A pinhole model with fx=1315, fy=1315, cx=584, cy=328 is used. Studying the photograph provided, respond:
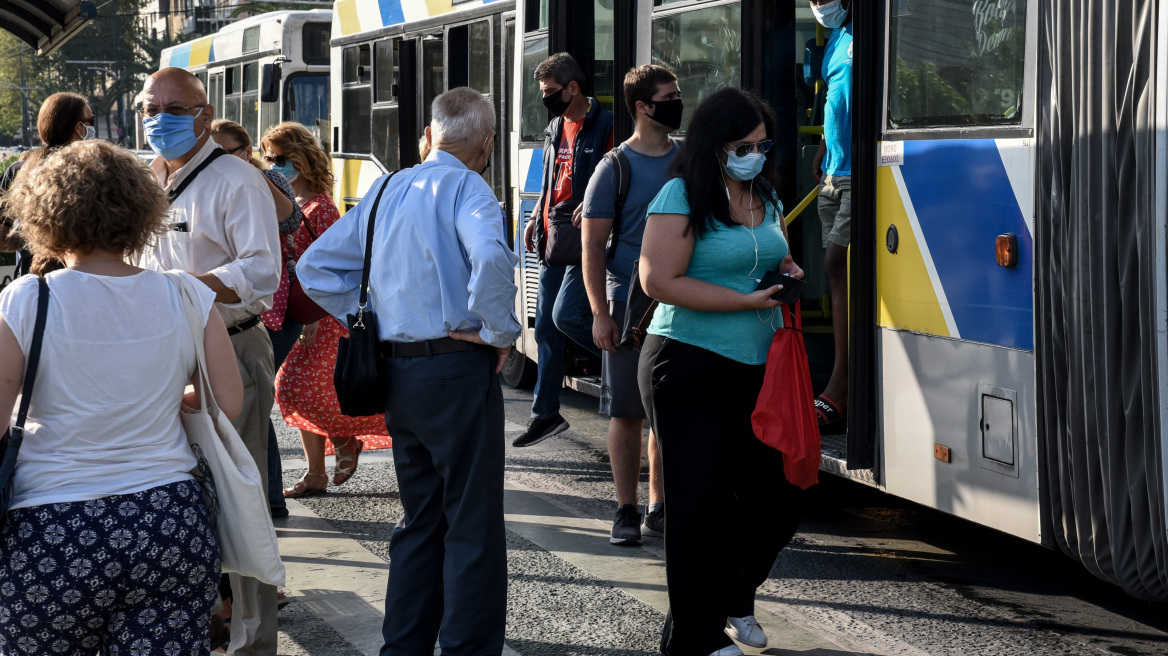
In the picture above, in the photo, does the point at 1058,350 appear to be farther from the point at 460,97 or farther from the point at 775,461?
the point at 460,97

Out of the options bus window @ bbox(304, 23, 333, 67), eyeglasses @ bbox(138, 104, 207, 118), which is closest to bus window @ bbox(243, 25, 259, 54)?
bus window @ bbox(304, 23, 333, 67)

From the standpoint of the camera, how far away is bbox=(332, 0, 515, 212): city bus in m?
8.88

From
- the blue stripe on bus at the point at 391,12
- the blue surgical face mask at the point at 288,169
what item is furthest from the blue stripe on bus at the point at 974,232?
the blue stripe on bus at the point at 391,12

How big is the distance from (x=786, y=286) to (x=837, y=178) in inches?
74.9

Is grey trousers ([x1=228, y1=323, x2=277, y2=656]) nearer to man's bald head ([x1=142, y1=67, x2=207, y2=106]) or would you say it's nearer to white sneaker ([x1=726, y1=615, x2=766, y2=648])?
man's bald head ([x1=142, y1=67, x2=207, y2=106])

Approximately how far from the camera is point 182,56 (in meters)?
18.5

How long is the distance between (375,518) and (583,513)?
3.14ft

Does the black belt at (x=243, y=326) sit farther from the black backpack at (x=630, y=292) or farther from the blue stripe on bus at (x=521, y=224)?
the blue stripe on bus at (x=521, y=224)

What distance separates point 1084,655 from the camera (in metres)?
4.19

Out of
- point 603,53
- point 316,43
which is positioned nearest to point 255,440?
point 603,53

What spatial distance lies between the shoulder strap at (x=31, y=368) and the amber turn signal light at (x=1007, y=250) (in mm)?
2895

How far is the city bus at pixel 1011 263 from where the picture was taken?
3.67 meters

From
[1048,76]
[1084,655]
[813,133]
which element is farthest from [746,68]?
[1084,655]

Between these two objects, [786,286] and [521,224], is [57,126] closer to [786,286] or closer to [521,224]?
[786,286]
